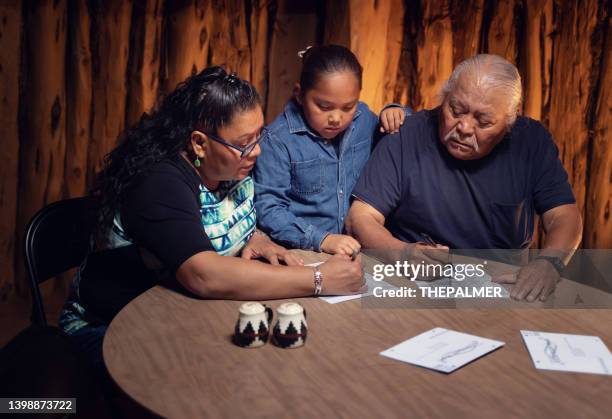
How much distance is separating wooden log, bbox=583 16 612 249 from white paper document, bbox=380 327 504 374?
2864 millimetres

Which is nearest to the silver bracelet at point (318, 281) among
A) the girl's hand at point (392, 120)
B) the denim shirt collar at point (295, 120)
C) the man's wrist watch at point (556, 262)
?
Result: the man's wrist watch at point (556, 262)

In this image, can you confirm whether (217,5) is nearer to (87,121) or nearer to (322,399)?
(87,121)

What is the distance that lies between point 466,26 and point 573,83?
810 mm

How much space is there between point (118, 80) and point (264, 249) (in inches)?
79.4

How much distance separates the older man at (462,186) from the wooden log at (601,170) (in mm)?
1377

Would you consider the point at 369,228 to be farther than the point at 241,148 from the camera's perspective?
Yes

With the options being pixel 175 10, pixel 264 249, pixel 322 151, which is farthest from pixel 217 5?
pixel 264 249

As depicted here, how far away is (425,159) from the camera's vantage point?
3141mm

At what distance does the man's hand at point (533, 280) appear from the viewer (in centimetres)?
230

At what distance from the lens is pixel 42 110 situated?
162 inches

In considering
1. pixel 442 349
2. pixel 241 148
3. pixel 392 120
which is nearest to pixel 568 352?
pixel 442 349

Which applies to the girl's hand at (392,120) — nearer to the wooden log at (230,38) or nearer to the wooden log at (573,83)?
the wooden log at (230,38)

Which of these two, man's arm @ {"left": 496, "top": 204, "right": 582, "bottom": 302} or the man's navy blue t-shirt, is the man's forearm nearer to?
the man's navy blue t-shirt

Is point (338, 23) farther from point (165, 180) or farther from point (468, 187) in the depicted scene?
point (165, 180)
